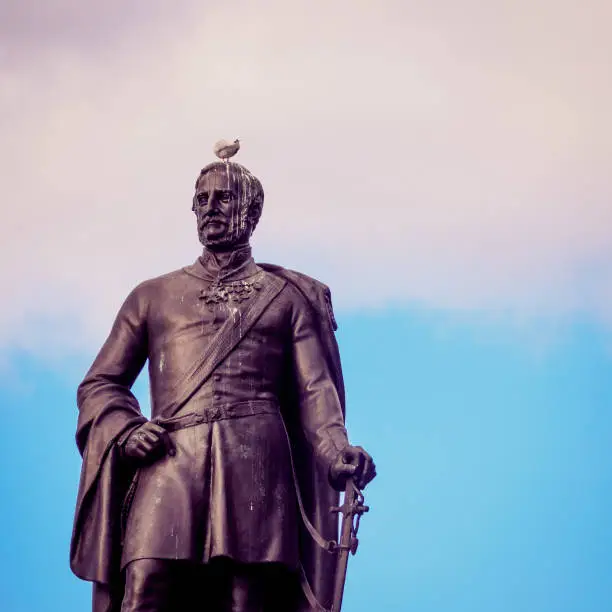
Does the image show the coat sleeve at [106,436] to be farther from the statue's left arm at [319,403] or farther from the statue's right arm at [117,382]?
the statue's left arm at [319,403]

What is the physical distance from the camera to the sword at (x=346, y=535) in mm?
10523

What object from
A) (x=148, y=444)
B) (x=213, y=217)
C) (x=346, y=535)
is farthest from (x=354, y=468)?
(x=213, y=217)

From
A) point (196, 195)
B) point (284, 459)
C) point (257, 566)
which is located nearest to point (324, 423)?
point (284, 459)

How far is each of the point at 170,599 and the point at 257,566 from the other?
581mm

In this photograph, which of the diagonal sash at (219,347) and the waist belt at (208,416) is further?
the diagonal sash at (219,347)

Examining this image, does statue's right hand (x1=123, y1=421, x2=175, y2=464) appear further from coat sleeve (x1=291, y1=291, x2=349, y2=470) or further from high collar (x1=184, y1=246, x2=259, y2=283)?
high collar (x1=184, y1=246, x2=259, y2=283)

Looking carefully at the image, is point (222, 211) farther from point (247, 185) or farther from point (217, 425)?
A: point (217, 425)

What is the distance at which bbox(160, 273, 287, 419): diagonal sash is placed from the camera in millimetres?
Result: 11126

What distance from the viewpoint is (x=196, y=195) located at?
11.8 meters

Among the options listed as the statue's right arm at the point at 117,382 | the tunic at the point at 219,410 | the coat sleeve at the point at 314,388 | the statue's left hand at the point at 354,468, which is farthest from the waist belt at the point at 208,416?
the statue's left hand at the point at 354,468

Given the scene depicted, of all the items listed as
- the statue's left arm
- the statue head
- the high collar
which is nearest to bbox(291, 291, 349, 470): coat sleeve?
the statue's left arm

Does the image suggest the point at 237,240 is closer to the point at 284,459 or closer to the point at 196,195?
the point at 196,195

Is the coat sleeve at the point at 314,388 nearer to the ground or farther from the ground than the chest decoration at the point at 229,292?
nearer to the ground

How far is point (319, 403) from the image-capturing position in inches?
448
